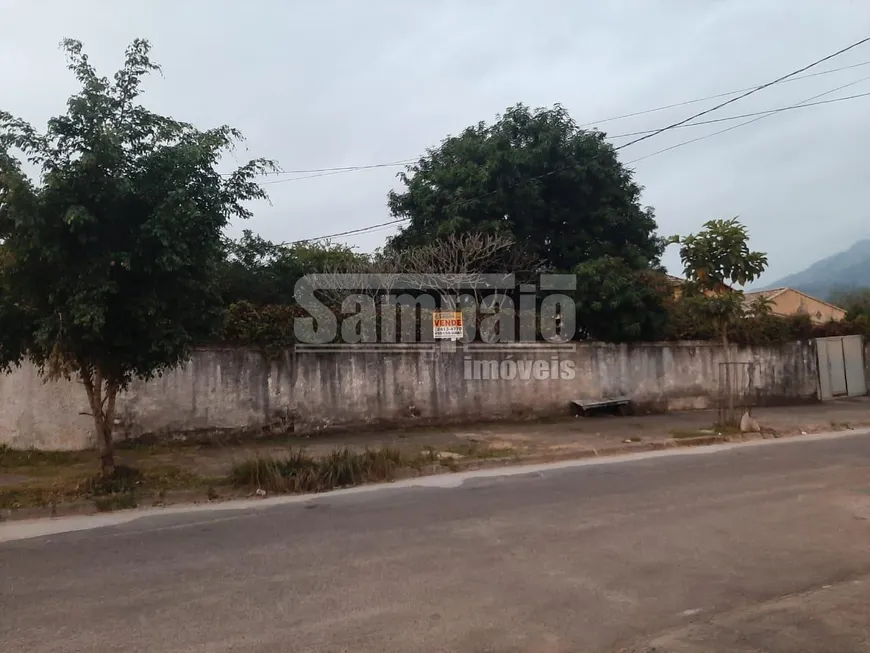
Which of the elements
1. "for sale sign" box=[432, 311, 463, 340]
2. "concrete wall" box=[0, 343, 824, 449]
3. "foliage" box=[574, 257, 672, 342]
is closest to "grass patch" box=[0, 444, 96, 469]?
"concrete wall" box=[0, 343, 824, 449]

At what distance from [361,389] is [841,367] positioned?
49.9 ft

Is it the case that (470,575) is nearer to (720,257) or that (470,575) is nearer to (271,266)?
(720,257)

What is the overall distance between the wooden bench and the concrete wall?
0.64ft

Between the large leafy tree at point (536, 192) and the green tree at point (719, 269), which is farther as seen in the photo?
the large leafy tree at point (536, 192)

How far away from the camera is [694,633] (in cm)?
404

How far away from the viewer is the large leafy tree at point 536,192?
18.8 metres

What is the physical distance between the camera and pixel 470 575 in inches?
204

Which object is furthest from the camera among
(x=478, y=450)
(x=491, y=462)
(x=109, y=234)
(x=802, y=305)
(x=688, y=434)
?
(x=802, y=305)

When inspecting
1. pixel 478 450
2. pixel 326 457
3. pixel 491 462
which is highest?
pixel 326 457

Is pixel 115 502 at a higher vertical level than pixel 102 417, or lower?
lower

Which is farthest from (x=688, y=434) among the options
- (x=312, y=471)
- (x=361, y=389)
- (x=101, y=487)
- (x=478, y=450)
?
(x=101, y=487)

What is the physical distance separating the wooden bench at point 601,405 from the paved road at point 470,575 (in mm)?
6895

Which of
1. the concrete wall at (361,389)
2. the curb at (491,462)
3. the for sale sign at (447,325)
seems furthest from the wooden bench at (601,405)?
the for sale sign at (447,325)

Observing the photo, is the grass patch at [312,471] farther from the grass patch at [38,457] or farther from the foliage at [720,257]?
the foliage at [720,257]
